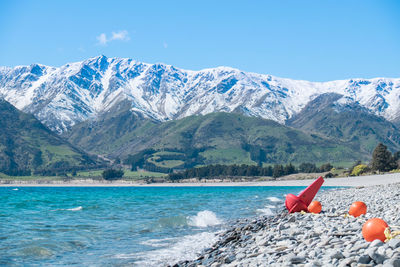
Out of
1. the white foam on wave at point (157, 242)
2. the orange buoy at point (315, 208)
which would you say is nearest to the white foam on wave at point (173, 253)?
the white foam on wave at point (157, 242)

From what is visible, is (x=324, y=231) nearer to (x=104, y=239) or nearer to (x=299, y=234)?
(x=299, y=234)

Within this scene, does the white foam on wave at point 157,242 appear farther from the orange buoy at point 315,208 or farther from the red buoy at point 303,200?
the orange buoy at point 315,208

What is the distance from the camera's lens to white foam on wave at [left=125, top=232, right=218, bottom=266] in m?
19.9

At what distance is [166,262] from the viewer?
19.6 meters

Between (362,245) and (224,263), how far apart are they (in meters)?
5.40

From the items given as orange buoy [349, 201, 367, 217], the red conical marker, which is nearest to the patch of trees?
the red conical marker

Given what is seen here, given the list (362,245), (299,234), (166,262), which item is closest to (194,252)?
(166,262)

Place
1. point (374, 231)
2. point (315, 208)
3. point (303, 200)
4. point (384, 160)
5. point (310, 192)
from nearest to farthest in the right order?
point (374, 231)
point (315, 208)
point (310, 192)
point (303, 200)
point (384, 160)

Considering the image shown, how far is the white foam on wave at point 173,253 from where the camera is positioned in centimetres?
1992

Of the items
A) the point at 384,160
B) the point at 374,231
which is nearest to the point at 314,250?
the point at 374,231

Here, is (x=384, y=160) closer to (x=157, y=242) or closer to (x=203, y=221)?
(x=203, y=221)

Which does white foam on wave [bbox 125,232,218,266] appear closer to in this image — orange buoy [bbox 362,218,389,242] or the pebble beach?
the pebble beach

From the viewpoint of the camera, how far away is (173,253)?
71.5 ft

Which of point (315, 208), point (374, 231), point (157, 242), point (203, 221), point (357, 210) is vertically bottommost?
point (203, 221)
